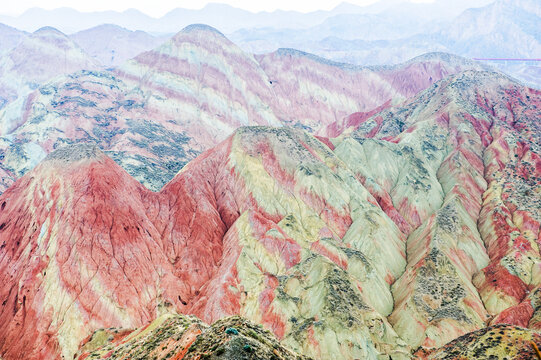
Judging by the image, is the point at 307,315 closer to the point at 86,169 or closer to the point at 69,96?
the point at 86,169

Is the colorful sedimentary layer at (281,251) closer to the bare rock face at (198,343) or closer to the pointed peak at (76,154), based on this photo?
the bare rock face at (198,343)

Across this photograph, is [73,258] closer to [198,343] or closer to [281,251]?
[281,251]

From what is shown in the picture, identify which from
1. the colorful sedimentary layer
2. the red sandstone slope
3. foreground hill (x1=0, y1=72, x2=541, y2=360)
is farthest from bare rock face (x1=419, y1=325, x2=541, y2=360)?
the red sandstone slope

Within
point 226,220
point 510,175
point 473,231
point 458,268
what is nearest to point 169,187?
point 226,220

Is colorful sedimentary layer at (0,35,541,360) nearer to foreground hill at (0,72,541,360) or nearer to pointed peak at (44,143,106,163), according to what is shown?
foreground hill at (0,72,541,360)

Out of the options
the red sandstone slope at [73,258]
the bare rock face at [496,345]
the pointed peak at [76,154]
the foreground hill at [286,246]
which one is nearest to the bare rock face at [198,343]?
the red sandstone slope at [73,258]
